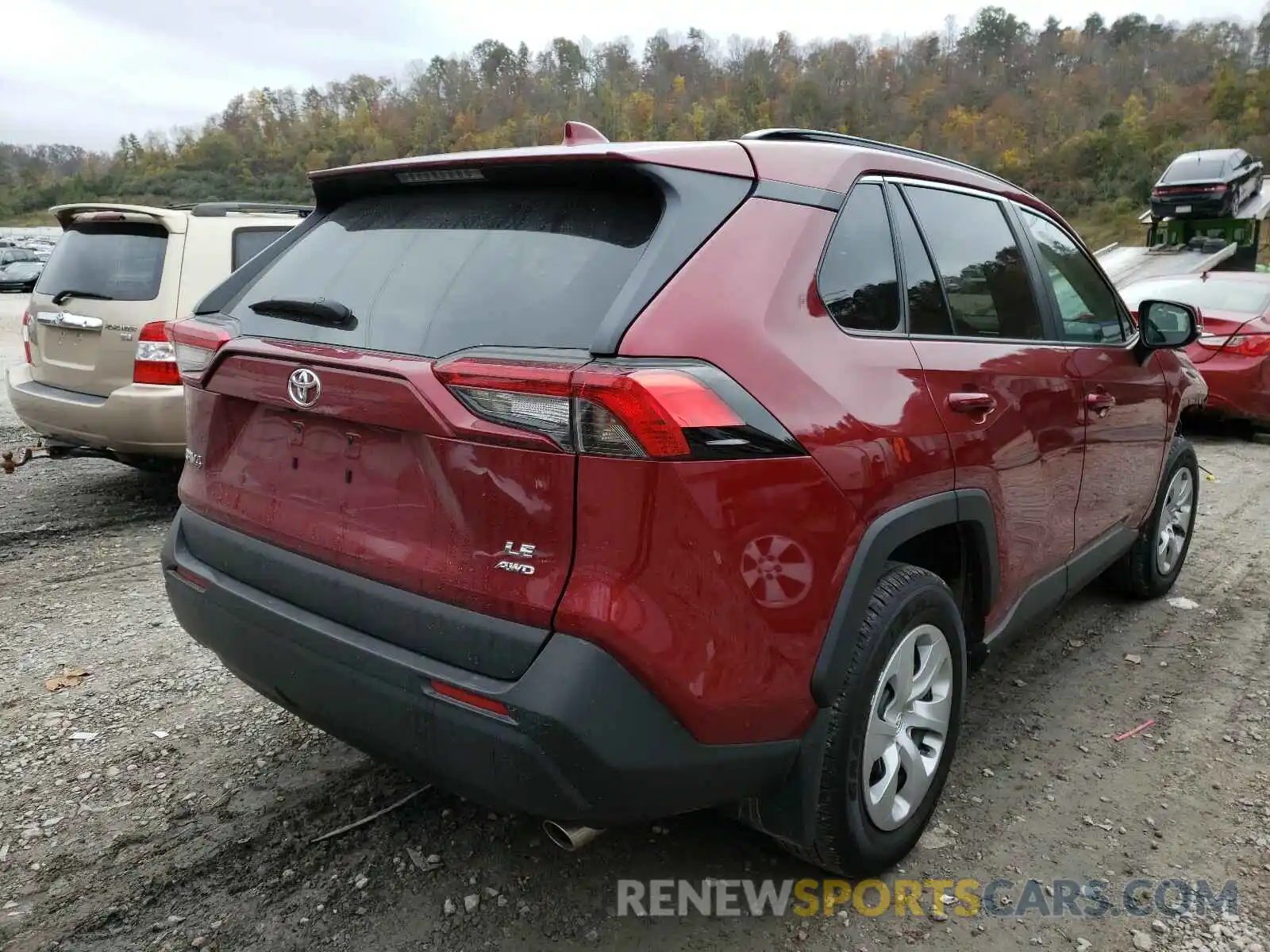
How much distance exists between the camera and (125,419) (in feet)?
16.6

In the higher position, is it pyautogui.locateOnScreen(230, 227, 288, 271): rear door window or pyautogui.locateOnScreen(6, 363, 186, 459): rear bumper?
pyautogui.locateOnScreen(230, 227, 288, 271): rear door window

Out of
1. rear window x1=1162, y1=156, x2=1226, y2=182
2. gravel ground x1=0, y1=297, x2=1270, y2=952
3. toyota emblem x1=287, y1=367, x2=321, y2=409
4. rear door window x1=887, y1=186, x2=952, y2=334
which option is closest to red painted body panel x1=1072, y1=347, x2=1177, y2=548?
gravel ground x1=0, y1=297, x2=1270, y2=952

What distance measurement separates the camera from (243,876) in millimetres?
2404

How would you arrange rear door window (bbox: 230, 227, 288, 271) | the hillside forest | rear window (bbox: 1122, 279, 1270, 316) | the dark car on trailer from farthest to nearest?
the hillside forest < the dark car on trailer < rear window (bbox: 1122, 279, 1270, 316) < rear door window (bbox: 230, 227, 288, 271)

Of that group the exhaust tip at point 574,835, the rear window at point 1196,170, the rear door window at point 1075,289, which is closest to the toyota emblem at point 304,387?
the exhaust tip at point 574,835

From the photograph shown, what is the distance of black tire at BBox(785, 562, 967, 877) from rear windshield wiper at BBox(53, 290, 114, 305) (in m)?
4.81

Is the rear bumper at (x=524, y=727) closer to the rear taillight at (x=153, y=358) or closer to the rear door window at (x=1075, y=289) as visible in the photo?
the rear door window at (x=1075, y=289)

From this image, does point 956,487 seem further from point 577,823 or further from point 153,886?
point 153,886

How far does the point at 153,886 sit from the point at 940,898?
2023mm

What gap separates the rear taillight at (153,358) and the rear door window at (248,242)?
0.60 m

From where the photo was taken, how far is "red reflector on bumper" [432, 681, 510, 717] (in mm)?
1769

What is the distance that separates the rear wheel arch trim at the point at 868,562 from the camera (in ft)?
6.64

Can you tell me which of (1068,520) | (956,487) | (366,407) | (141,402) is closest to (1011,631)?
(1068,520)

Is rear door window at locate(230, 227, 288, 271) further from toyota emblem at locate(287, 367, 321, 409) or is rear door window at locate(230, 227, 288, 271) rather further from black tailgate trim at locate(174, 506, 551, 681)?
toyota emblem at locate(287, 367, 321, 409)
